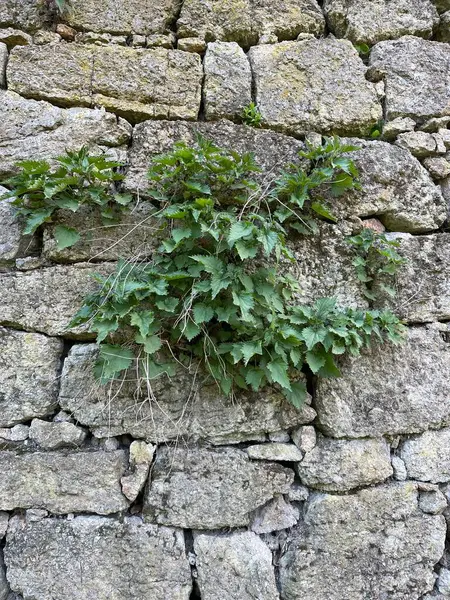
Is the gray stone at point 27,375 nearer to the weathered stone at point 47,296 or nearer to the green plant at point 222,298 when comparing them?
the weathered stone at point 47,296

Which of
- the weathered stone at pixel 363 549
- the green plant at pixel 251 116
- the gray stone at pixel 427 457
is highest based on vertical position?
the green plant at pixel 251 116

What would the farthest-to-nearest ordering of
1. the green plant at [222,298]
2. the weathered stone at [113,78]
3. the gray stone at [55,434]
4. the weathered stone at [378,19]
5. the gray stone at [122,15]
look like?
the weathered stone at [378,19]
the gray stone at [122,15]
the weathered stone at [113,78]
the gray stone at [55,434]
the green plant at [222,298]

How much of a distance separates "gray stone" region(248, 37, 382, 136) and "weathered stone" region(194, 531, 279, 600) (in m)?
2.03

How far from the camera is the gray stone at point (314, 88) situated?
192cm

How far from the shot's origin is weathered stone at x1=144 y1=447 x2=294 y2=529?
1.56 metres

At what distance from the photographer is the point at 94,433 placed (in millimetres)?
1607

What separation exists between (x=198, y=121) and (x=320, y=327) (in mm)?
1242

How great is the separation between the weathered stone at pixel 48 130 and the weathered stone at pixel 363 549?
2.02m

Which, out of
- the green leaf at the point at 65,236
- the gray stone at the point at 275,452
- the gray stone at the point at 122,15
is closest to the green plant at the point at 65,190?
the green leaf at the point at 65,236

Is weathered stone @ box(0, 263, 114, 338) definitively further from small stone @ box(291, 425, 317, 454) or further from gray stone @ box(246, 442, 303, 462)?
Answer: small stone @ box(291, 425, 317, 454)

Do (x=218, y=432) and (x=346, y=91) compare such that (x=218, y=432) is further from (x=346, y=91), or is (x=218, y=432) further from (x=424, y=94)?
(x=424, y=94)

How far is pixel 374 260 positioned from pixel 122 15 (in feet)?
6.27

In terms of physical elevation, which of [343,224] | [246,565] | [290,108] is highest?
[290,108]

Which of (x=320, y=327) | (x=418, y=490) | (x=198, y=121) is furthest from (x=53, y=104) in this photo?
(x=418, y=490)
